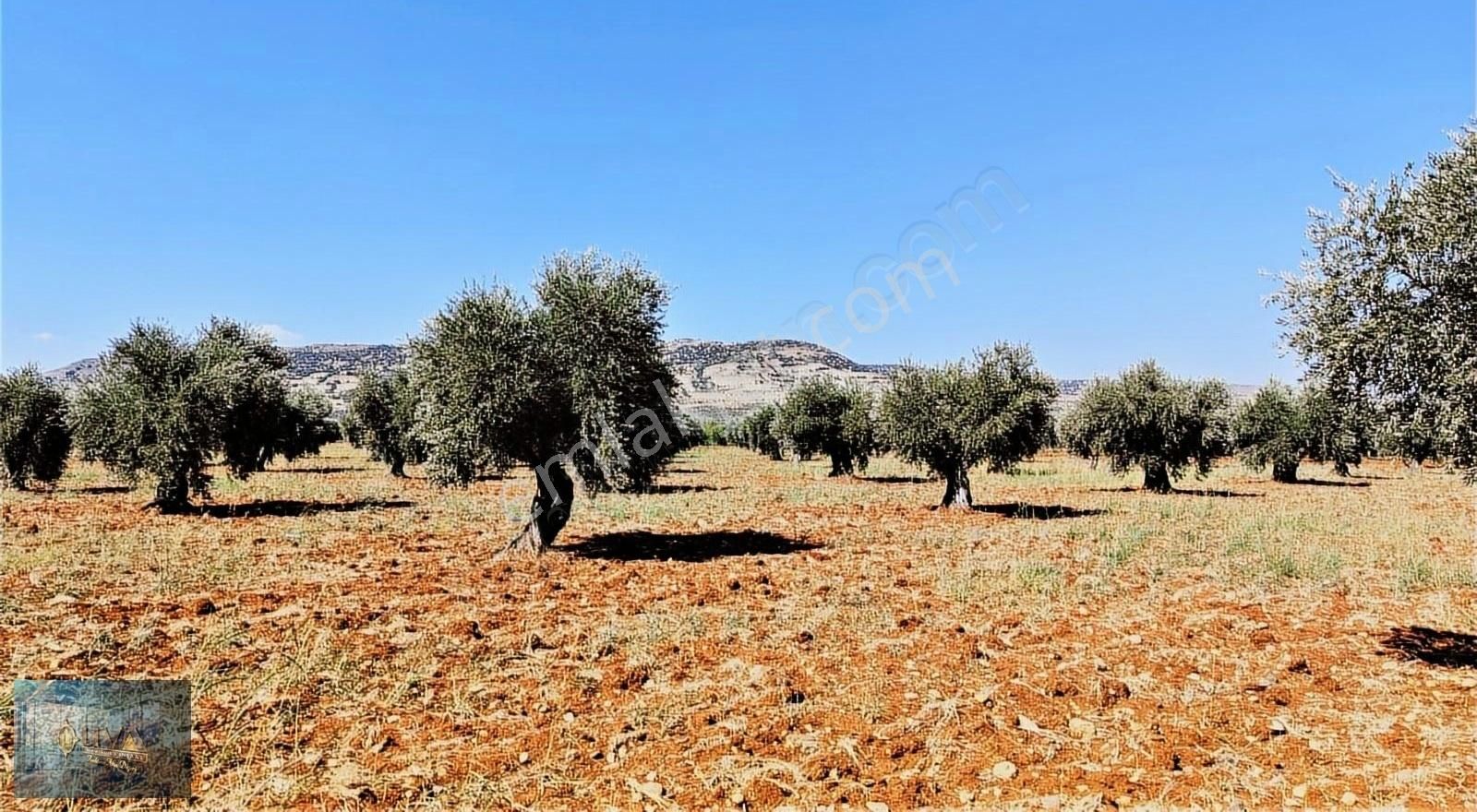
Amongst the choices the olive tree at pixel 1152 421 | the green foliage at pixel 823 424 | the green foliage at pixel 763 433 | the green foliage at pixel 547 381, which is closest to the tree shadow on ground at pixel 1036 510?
the olive tree at pixel 1152 421

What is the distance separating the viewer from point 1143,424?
3791cm

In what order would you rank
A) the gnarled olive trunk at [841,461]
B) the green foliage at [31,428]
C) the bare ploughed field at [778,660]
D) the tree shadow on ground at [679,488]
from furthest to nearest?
the gnarled olive trunk at [841,461], the tree shadow on ground at [679,488], the green foliage at [31,428], the bare ploughed field at [778,660]

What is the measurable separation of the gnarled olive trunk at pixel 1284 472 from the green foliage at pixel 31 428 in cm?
6315

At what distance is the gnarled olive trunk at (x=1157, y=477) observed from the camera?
39.0 m

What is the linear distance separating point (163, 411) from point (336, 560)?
11.1 metres

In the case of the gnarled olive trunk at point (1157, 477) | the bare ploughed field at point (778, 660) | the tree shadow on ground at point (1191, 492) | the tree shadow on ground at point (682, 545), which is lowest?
the bare ploughed field at point (778, 660)

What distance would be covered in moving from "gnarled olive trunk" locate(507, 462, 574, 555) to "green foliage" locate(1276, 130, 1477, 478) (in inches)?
574

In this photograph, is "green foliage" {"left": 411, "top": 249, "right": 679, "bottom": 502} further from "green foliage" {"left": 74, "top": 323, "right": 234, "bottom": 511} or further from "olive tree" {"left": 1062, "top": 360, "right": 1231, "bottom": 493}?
"olive tree" {"left": 1062, "top": 360, "right": 1231, "bottom": 493}

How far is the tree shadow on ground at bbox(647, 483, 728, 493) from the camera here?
121 feet

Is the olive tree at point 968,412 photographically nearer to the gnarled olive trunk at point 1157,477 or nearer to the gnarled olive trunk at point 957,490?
the gnarled olive trunk at point 957,490

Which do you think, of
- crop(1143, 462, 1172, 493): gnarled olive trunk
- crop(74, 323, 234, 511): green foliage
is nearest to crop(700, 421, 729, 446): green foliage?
crop(1143, 462, 1172, 493): gnarled olive trunk

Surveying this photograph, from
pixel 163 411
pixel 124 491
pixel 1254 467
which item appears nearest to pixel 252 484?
pixel 124 491

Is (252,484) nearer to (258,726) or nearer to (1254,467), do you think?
(258,726)

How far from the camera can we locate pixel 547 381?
56.8 feet
